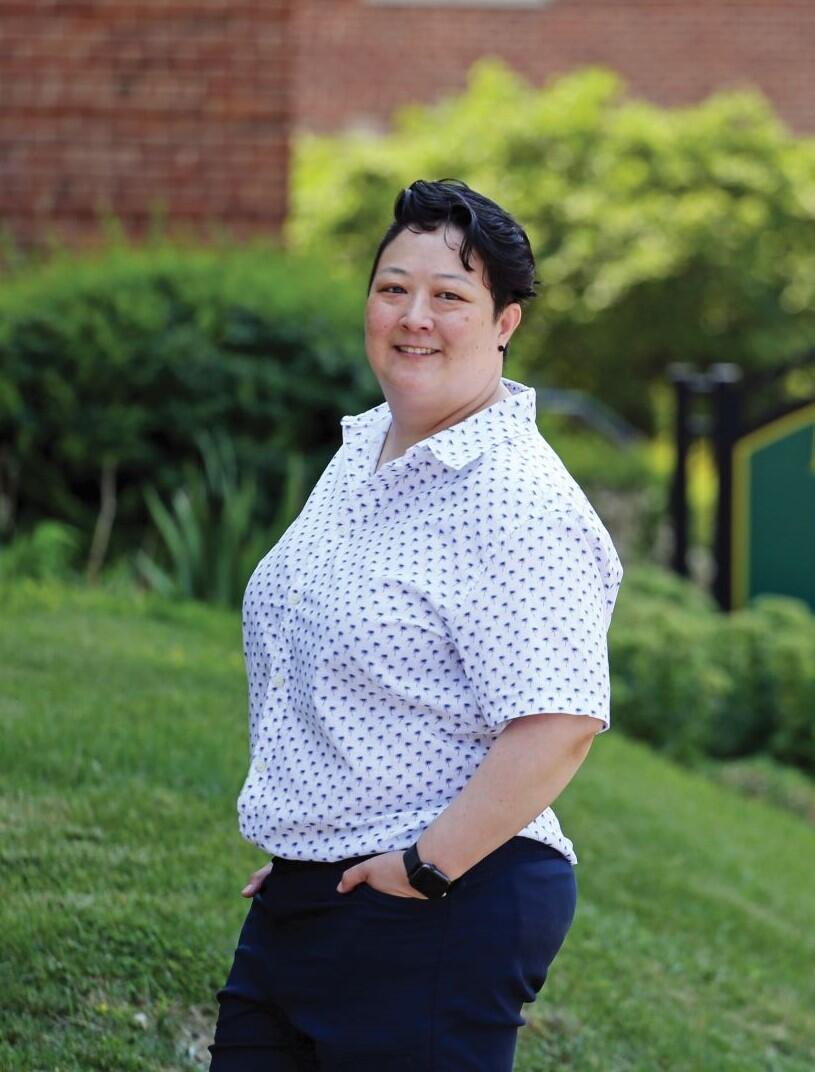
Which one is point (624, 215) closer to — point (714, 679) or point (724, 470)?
point (724, 470)

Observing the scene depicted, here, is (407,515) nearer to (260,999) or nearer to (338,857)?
(338,857)

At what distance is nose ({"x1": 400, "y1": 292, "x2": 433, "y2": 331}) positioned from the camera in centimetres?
259

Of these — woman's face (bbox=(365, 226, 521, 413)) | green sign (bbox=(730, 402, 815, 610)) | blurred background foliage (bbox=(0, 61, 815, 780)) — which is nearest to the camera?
woman's face (bbox=(365, 226, 521, 413))

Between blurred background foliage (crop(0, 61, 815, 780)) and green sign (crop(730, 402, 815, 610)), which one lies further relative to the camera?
green sign (crop(730, 402, 815, 610))

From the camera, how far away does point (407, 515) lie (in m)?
2.56

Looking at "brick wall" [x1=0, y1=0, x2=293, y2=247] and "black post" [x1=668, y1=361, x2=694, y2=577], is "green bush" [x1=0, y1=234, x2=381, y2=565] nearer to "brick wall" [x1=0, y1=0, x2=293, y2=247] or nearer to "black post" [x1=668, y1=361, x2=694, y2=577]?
"brick wall" [x1=0, y1=0, x2=293, y2=247]

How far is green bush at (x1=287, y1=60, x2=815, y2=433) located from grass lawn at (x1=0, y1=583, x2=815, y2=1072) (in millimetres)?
11929

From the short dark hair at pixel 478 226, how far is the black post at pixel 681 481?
26.5 ft

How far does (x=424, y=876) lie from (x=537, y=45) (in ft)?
72.3

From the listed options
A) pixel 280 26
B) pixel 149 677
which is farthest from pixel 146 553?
pixel 280 26

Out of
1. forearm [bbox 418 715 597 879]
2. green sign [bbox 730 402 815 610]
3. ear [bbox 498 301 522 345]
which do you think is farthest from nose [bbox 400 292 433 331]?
green sign [bbox 730 402 815 610]

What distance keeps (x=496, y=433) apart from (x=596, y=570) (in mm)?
259

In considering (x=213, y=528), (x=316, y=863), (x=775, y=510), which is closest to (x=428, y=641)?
(x=316, y=863)

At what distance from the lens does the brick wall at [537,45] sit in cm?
2317
